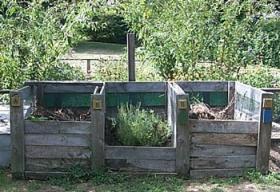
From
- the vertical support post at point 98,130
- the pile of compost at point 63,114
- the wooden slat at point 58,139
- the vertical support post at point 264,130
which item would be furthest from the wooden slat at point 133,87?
the vertical support post at point 264,130

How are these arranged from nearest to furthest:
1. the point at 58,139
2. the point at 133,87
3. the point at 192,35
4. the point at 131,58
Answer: the point at 58,139, the point at 133,87, the point at 131,58, the point at 192,35

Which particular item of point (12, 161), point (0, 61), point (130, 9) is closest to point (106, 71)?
point (130, 9)

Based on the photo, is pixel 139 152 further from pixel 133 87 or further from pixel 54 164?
pixel 133 87

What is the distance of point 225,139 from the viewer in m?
4.35

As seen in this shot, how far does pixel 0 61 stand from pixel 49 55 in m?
0.63

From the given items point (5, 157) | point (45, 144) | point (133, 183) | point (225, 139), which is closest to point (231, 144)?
point (225, 139)

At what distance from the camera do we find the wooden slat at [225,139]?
434 cm

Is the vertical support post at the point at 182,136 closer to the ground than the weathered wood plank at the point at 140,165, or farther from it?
farther from it

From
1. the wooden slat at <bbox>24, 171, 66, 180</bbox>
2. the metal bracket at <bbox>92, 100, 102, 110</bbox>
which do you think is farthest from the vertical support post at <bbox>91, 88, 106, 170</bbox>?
the wooden slat at <bbox>24, 171, 66, 180</bbox>

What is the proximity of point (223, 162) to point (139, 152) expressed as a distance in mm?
776

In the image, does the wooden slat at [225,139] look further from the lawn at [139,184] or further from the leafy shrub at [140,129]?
the leafy shrub at [140,129]

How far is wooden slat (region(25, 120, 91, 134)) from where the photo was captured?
4.27 meters

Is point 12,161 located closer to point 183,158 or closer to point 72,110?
point 72,110

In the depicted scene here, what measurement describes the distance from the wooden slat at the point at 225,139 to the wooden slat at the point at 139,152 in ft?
0.86
